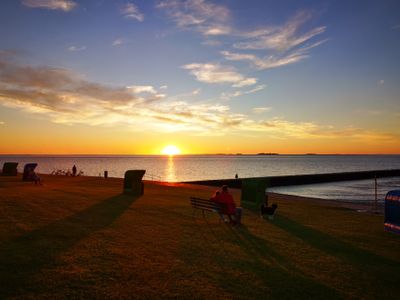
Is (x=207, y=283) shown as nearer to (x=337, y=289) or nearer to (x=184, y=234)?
(x=337, y=289)

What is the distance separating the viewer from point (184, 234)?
39.5ft

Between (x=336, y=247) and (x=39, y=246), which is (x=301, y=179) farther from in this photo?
(x=39, y=246)

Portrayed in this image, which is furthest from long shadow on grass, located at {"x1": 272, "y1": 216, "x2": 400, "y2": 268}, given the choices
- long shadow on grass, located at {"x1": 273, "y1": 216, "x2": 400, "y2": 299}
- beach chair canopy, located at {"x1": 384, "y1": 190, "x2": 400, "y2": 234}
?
beach chair canopy, located at {"x1": 384, "y1": 190, "x2": 400, "y2": 234}

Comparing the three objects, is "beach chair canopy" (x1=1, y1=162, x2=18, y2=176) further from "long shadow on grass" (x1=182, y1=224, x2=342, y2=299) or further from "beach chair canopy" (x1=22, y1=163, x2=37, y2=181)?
"long shadow on grass" (x1=182, y1=224, x2=342, y2=299)

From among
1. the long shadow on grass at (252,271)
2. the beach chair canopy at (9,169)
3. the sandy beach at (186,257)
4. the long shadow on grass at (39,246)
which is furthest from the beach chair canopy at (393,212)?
the beach chair canopy at (9,169)

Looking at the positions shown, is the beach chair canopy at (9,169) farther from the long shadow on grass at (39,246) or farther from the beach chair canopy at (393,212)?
the beach chair canopy at (393,212)

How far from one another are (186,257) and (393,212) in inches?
359

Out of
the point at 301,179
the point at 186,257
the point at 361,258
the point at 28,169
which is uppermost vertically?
the point at 28,169

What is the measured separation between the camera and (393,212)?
13.6 metres

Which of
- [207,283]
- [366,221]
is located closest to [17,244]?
[207,283]

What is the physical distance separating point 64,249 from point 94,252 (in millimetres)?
898

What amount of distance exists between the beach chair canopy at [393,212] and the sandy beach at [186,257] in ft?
1.19

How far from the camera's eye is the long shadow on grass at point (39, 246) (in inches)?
284

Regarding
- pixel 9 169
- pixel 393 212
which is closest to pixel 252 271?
pixel 393 212
